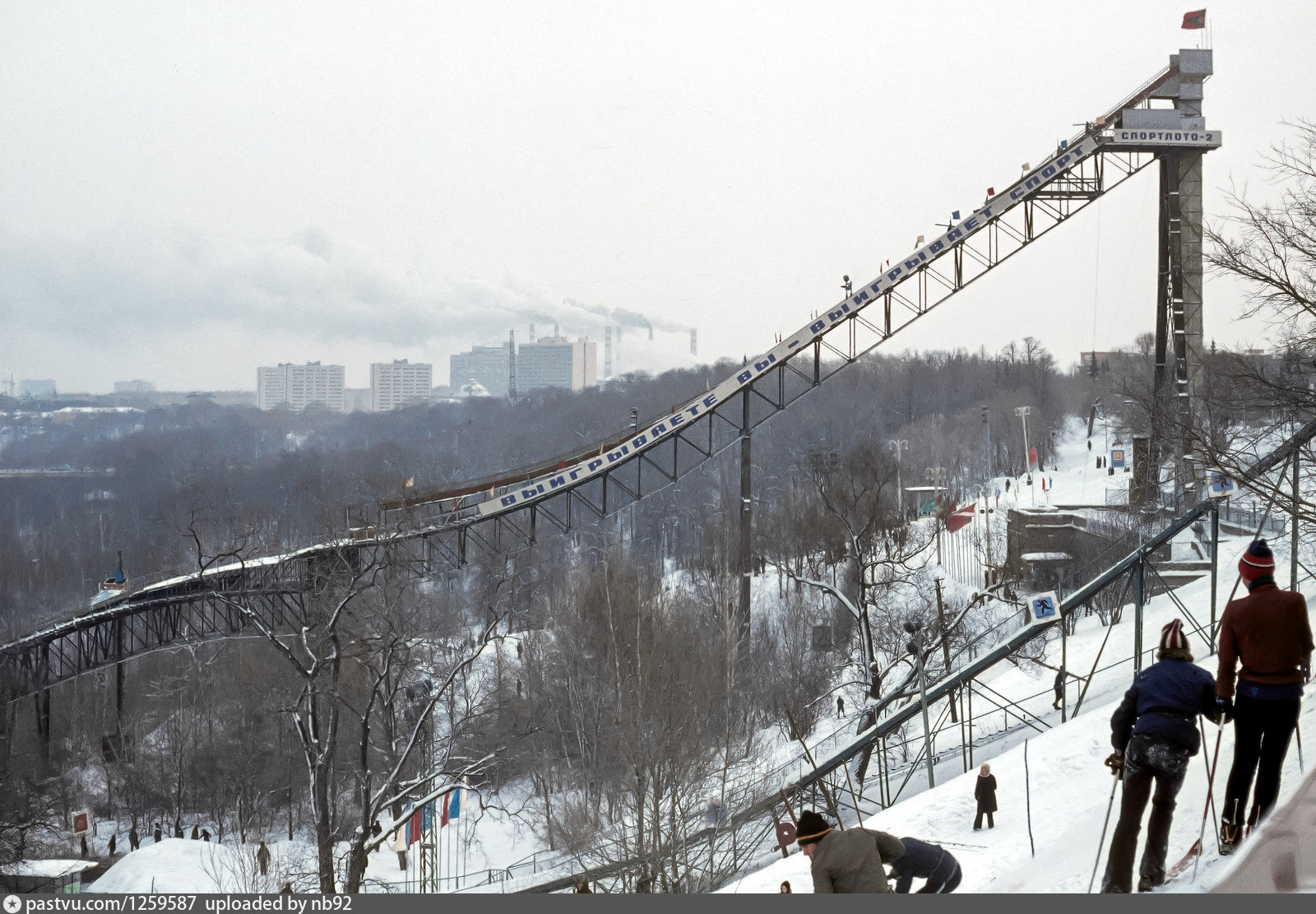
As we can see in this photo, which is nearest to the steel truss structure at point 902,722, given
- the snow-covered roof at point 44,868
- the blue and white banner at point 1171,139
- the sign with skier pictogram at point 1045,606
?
the sign with skier pictogram at point 1045,606

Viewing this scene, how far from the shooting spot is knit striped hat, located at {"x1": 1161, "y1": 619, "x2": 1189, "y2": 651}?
5.02m

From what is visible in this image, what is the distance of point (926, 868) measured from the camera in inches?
210

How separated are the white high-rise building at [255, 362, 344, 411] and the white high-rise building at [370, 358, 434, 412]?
360 inches

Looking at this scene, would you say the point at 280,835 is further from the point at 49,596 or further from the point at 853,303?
the point at 49,596

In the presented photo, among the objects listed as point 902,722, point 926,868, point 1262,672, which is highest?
point 1262,672

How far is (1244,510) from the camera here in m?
21.7

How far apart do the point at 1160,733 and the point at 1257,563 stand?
3.79 feet

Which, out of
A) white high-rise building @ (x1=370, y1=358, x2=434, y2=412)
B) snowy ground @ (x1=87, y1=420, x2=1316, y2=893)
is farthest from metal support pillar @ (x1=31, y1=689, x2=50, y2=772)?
white high-rise building @ (x1=370, y1=358, x2=434, y2=412)

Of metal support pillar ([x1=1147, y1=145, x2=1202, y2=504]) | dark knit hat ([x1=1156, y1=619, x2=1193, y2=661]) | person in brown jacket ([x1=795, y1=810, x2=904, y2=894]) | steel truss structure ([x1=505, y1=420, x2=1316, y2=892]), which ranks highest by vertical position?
metal support pillar ([x1=1147, y1=145, x2=1202, y2=504])

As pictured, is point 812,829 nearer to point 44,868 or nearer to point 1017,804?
point 1017,804

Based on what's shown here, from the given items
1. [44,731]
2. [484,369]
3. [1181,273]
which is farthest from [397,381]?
[1181,273]

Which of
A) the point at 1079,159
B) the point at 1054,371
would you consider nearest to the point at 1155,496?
the point at 1079,159

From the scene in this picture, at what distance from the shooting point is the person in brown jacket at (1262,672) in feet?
16.8

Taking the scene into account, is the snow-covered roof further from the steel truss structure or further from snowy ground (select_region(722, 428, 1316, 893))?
snowy ground (select_region(722, 428, 1316, 893))
